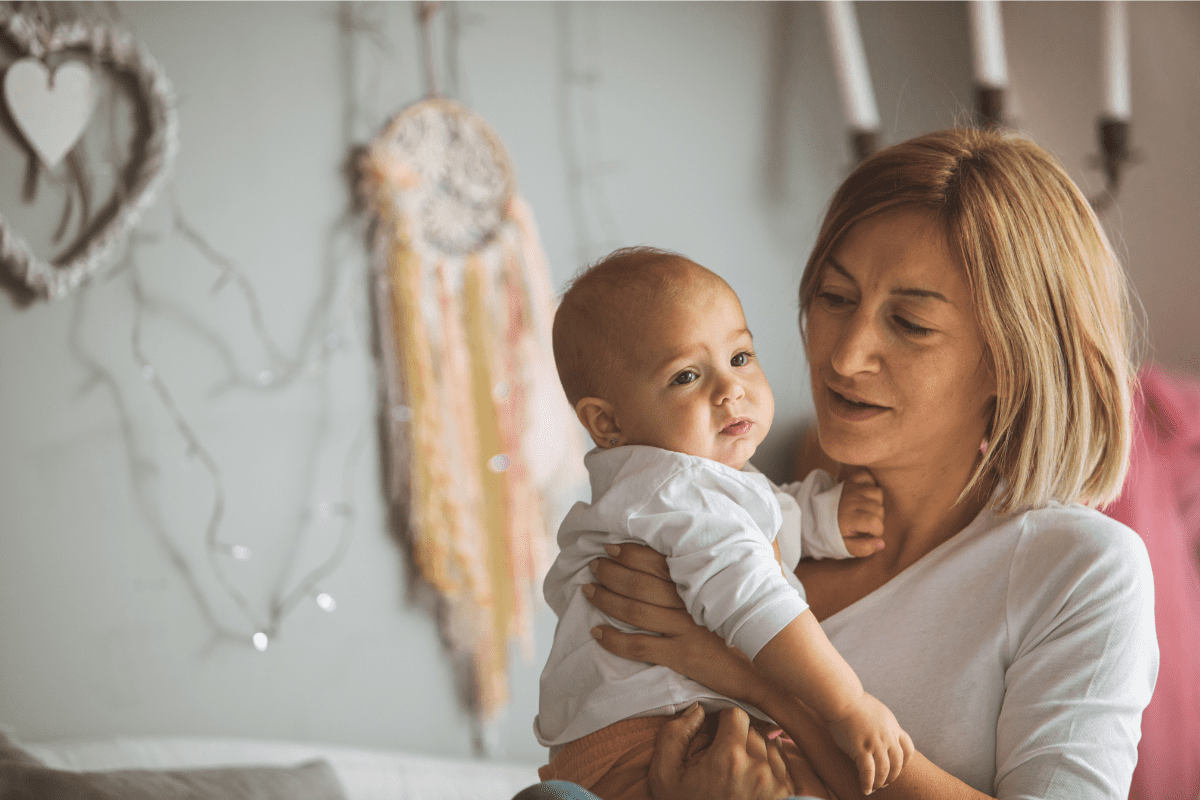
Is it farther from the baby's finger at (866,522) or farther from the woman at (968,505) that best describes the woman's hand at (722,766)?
the baby's finger at (866,522)

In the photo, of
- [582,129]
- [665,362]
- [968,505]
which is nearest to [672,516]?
[665,362]

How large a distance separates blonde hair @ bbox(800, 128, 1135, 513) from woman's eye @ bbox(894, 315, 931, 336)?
2.6 inches

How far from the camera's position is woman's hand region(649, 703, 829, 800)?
0.87 metres

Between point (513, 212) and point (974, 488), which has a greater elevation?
point (513, 212)

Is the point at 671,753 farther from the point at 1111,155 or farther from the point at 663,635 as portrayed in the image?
the point at 1111,155

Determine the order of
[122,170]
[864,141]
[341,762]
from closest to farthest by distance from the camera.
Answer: [122,170] < [341,762] < [864,141]

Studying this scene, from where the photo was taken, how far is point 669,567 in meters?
0.96

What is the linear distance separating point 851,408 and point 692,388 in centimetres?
28

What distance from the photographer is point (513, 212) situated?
2447mm

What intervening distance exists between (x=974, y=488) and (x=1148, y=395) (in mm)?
→ 1082

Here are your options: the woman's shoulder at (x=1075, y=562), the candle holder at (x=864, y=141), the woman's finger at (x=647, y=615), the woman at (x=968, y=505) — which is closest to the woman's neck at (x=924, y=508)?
the woman at (x=968, y=505)

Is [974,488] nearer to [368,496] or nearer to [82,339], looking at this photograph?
[368,496]

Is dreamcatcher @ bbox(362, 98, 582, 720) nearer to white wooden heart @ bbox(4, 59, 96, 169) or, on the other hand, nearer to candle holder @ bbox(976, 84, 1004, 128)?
white wooden heart @ bbox(4, 59, 96, 169)

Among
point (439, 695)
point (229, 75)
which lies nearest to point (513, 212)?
point (229, 75)
